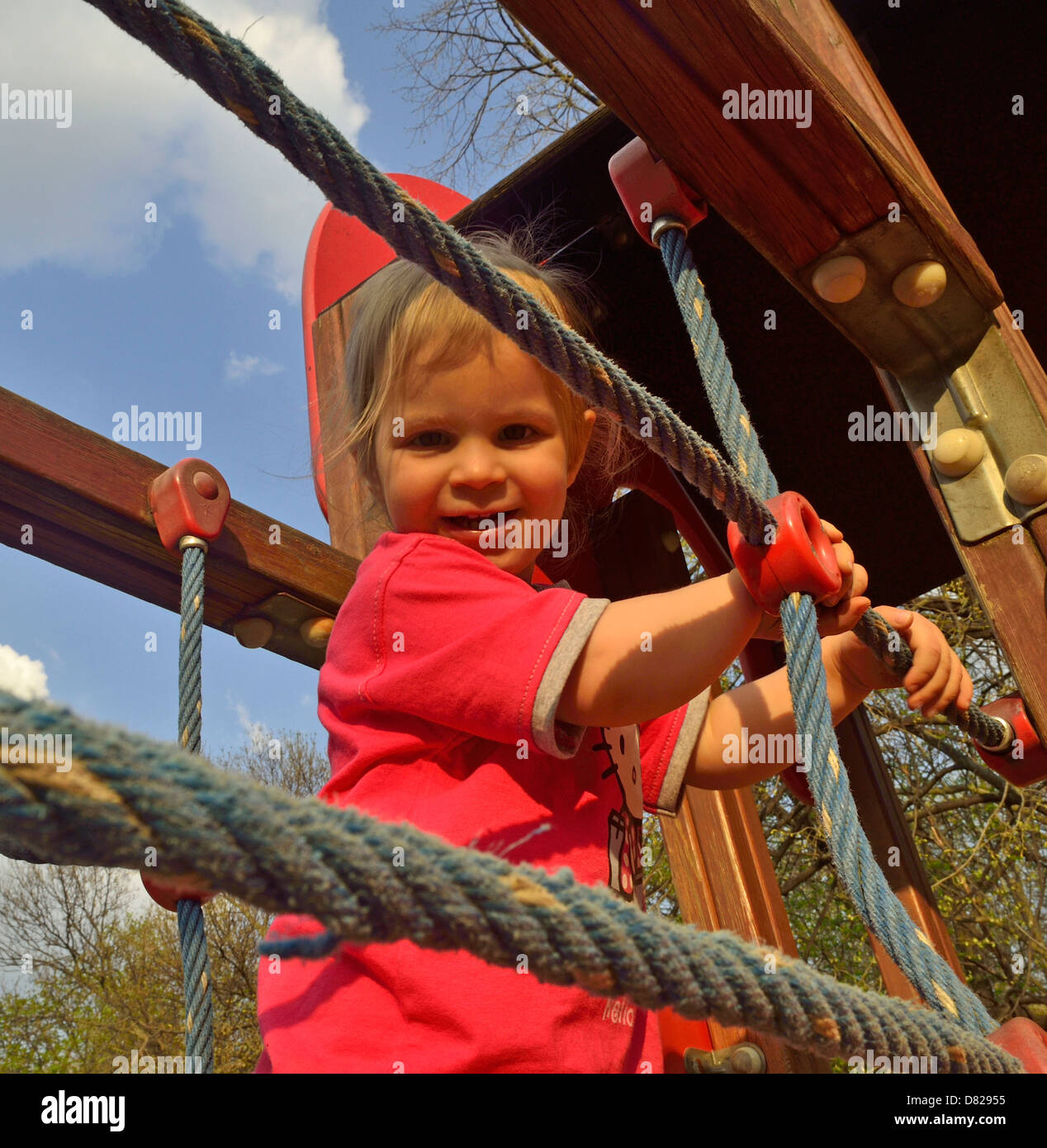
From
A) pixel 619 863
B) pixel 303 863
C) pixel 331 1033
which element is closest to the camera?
pixel 303 863

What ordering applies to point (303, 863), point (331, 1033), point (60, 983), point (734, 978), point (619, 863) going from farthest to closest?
point (60, 983) → point (619, 863) → point (331, 1033) → point (734, 978) → point (303, 863)

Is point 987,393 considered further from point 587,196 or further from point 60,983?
point 60,983

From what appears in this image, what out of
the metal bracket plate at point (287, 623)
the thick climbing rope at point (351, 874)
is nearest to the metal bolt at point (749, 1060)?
the metal bracket plate at point (287, 623)

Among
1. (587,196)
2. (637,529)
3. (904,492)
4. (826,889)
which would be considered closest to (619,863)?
(587,196)

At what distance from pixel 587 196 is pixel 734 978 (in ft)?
5.25

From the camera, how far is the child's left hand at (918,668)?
112cm

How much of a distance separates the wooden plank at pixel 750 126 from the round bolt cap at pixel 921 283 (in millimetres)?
22

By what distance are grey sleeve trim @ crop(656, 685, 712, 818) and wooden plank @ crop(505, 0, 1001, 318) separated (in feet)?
1.66

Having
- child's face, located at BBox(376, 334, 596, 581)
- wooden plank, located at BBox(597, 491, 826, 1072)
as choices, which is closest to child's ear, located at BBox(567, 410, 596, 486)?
child's face, located at BBox(376, 334, 596, 581)

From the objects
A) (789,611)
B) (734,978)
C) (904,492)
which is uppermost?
(904,492)

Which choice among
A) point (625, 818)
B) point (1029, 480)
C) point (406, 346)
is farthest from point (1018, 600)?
point (406, 346)

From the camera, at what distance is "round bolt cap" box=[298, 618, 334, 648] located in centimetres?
165

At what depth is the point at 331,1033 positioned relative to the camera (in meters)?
0.80

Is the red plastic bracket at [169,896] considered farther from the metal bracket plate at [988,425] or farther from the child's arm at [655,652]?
the metal bracket plate at [988,425]
